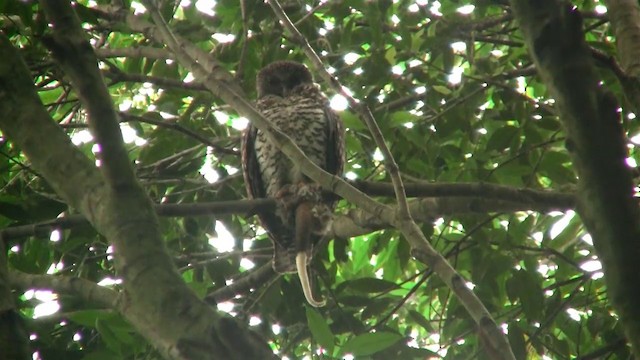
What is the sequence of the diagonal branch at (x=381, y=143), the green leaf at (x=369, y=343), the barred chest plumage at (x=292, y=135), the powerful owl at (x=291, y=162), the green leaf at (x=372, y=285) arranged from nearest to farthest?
the diagonal branch at (x=381, y=143)
the green leaf at (x=369, y=343)
the green leaf at (x=372, y=285)
the powerful owl at (x=291, y=162)
the barred chest plumage at (x=292, y=135)

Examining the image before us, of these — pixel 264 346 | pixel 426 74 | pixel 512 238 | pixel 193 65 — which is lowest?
pixel 264 346

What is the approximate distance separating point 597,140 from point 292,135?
356 cm

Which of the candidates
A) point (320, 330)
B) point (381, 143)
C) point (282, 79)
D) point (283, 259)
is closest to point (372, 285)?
point (283, 259)

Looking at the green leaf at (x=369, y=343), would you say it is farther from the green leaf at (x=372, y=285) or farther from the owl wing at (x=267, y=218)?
the owl wing at (x=267, y=218)

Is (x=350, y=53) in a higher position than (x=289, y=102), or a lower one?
lower

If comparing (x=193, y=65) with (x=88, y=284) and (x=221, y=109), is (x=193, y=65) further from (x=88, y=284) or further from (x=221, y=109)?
(x=221, y=109)

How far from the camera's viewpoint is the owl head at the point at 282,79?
5602 millimetres

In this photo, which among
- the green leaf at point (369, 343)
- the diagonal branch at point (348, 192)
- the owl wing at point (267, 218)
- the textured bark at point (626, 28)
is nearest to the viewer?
the diagonal branch at point (348, 192)

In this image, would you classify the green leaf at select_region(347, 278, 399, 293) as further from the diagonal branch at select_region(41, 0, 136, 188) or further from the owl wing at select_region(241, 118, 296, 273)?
the diagonal branch at select_region(41, 0, 136, 188)

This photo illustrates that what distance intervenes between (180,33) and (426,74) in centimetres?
125

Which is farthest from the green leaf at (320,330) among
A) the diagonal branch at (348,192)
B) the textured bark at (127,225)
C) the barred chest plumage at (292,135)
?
the barred chest plumage at (292,135)

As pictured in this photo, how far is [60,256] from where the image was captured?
404cm

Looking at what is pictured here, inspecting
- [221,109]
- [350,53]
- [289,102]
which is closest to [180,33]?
[221,109]

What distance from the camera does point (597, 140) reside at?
1779 millimetres
